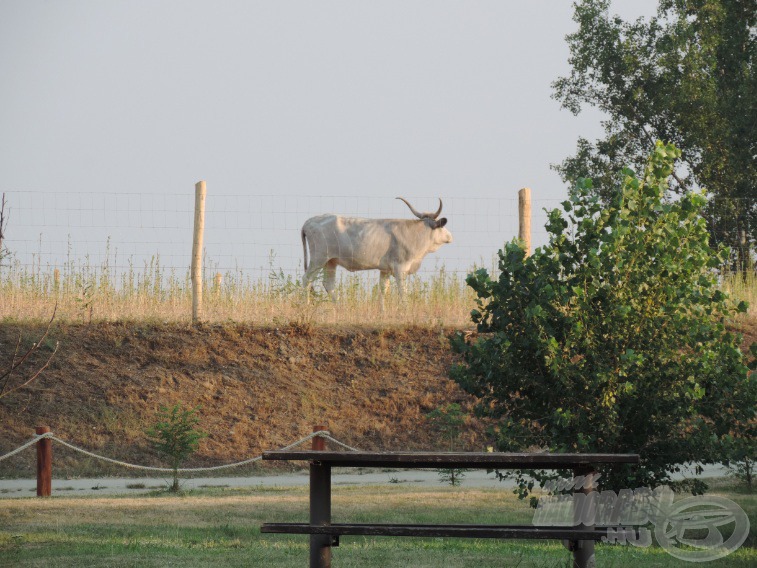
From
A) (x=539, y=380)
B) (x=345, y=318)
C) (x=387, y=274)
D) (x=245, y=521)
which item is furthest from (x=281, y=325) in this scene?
(x=539, y=380)

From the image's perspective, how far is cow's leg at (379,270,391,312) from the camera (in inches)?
794

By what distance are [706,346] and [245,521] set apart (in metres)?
4.75

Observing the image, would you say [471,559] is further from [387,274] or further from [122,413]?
[387,274]

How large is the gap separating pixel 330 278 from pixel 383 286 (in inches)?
42.2

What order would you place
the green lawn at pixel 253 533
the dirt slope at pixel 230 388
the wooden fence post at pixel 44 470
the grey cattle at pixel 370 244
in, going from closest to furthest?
the green lawn at pixel 253 533 → the wooden fence post at pixel 44 470 → the dirt slope at pixel 230 388 → the grey cattle at pixel 370 244

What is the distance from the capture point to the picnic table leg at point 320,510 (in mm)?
6422

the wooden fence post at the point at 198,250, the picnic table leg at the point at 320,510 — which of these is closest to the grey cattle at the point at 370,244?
the wooden fence post at the point at 198,250

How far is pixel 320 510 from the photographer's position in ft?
21.2

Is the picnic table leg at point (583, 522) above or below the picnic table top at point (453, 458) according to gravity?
below

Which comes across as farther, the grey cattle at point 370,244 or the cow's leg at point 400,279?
the grey cattle at point 370,244

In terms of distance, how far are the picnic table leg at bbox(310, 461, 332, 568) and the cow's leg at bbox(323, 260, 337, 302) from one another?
537 inches

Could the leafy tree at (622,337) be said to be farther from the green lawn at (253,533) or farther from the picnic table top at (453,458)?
Answer: the picnic table top at (453,458)

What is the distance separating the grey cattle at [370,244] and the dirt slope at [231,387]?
167 cm

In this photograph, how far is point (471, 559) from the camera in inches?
318
